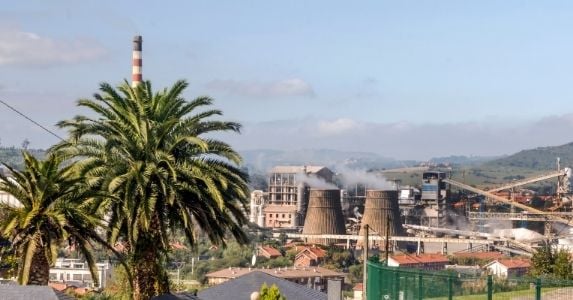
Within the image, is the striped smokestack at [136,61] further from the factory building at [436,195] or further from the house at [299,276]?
the factory building at [436,195]

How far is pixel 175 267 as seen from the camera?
15412 cm

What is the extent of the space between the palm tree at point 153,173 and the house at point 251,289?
6648 millimetres

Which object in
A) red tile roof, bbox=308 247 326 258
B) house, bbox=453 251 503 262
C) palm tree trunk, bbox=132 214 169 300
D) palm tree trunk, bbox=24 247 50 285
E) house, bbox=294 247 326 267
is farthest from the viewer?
red tile roof, bbox=308 247 326 258

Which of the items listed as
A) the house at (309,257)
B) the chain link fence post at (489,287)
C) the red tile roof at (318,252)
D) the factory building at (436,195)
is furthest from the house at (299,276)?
the chain link fence post at (489,287)

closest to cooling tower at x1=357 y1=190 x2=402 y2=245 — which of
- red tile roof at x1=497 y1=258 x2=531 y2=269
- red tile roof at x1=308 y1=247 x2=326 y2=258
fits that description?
red tile roof at x1=308 y1=247 x2=326 y2=258

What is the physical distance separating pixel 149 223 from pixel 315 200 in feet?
476

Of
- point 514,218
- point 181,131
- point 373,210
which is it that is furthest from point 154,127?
point 514,218

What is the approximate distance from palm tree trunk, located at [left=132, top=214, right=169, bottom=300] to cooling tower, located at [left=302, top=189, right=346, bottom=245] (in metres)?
141

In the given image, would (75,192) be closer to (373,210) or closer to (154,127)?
(154,127)

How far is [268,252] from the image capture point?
160m

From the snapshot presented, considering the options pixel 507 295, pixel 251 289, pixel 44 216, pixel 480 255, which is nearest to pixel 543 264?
pixel 251 289

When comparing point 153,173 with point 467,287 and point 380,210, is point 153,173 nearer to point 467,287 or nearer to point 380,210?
point 467,287

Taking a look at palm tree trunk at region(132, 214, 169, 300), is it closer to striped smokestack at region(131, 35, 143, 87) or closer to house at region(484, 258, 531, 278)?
striped smokestack at region(131, 35, 143, 87)

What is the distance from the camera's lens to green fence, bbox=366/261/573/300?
22025 mm
